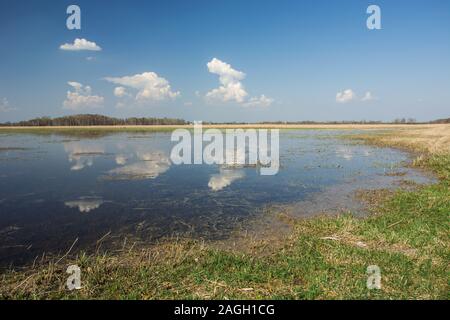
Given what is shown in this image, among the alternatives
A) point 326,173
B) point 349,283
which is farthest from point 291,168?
point 349,283

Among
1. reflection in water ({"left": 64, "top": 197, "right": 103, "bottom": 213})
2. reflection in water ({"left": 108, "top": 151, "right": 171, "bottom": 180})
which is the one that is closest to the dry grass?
reflection in water ({"left": 108, "top": 151, "right": 171, "bottom": 180})

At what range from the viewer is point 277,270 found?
263 inches

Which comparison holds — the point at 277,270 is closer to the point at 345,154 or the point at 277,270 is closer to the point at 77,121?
the point at 345,154

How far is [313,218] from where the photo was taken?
425 inches

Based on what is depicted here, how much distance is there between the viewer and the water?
949cm

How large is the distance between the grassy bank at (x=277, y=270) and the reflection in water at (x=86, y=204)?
4.87 meters

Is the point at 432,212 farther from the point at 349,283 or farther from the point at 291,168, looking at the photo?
the point at 291,168

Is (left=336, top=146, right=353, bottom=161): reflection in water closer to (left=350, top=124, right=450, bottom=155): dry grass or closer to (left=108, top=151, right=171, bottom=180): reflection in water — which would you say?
(left=350, top=124, right=450, bottom=155): dry grass

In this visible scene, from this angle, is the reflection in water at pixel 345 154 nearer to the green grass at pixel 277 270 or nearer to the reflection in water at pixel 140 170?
the reflection in water at pixel 140 170

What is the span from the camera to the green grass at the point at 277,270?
5805mm

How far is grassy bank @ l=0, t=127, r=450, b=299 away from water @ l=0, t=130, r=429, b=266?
1635 mm

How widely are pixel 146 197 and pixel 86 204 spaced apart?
100 inches

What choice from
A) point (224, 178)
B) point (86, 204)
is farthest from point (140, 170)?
point (86, 204)
